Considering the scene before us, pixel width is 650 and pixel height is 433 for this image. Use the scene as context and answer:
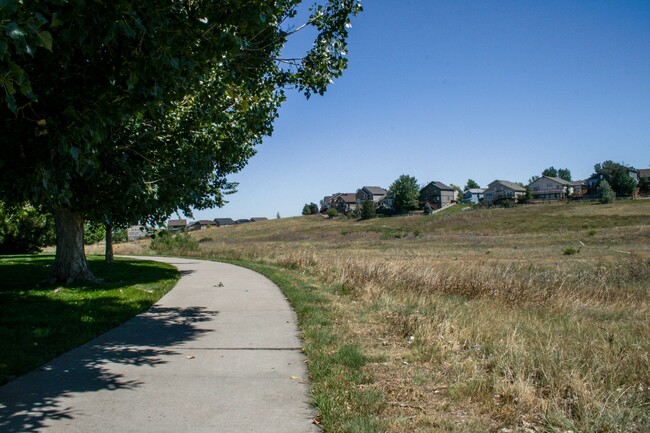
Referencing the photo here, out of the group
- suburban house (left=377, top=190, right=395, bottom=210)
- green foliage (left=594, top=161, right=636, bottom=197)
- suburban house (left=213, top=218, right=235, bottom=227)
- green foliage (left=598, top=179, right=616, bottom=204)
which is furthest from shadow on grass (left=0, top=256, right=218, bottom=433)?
suburban house (left=213, top=218, right=235, bottom=227)

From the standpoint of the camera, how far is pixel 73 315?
8836mm

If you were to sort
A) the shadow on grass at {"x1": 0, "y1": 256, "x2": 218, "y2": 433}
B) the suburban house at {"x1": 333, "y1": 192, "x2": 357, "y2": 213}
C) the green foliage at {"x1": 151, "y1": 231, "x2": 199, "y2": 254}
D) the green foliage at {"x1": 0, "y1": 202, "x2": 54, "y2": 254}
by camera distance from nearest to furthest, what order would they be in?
the shadow on grass at {"x1": 0, "y1": 256, "x2": 218, "y2": 433} → the green foliage at {"x1": 0, "y1": 202, "x2": 54, "y2": 254} → the green foliage at {"x1": 151, "y1": 231, "x2": 199, "y2": 254} → the suburban house at {"x1": 333, "y1": 192, "x2": 357, "y2": 213}

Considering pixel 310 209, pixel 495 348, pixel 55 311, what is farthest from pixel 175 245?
pixel 310 209

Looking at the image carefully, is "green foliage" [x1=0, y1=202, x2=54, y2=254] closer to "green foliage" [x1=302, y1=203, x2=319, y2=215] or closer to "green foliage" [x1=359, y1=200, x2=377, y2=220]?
"green foliage" [x1=359, y1=200, x2=377, y2=220]

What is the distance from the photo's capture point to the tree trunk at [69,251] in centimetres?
1435

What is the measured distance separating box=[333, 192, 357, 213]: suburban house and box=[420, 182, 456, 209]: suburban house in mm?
22619

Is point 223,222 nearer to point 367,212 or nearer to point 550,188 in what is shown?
point 367,212

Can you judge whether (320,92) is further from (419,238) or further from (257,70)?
(419,238)

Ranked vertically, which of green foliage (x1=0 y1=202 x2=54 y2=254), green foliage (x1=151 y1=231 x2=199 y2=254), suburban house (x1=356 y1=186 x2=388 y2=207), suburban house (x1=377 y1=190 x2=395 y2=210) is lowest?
green foliage (x1=151 y1=231 x2=199 y2=254)

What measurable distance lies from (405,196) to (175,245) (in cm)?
7273

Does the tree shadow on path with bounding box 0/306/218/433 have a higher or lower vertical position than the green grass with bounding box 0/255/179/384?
lower

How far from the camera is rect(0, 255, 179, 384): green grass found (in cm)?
648

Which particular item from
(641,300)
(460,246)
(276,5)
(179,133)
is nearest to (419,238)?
(460,246)

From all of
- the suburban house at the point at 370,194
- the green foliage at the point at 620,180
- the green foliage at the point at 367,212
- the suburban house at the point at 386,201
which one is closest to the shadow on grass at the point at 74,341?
the green foliage at the point at 367,212
